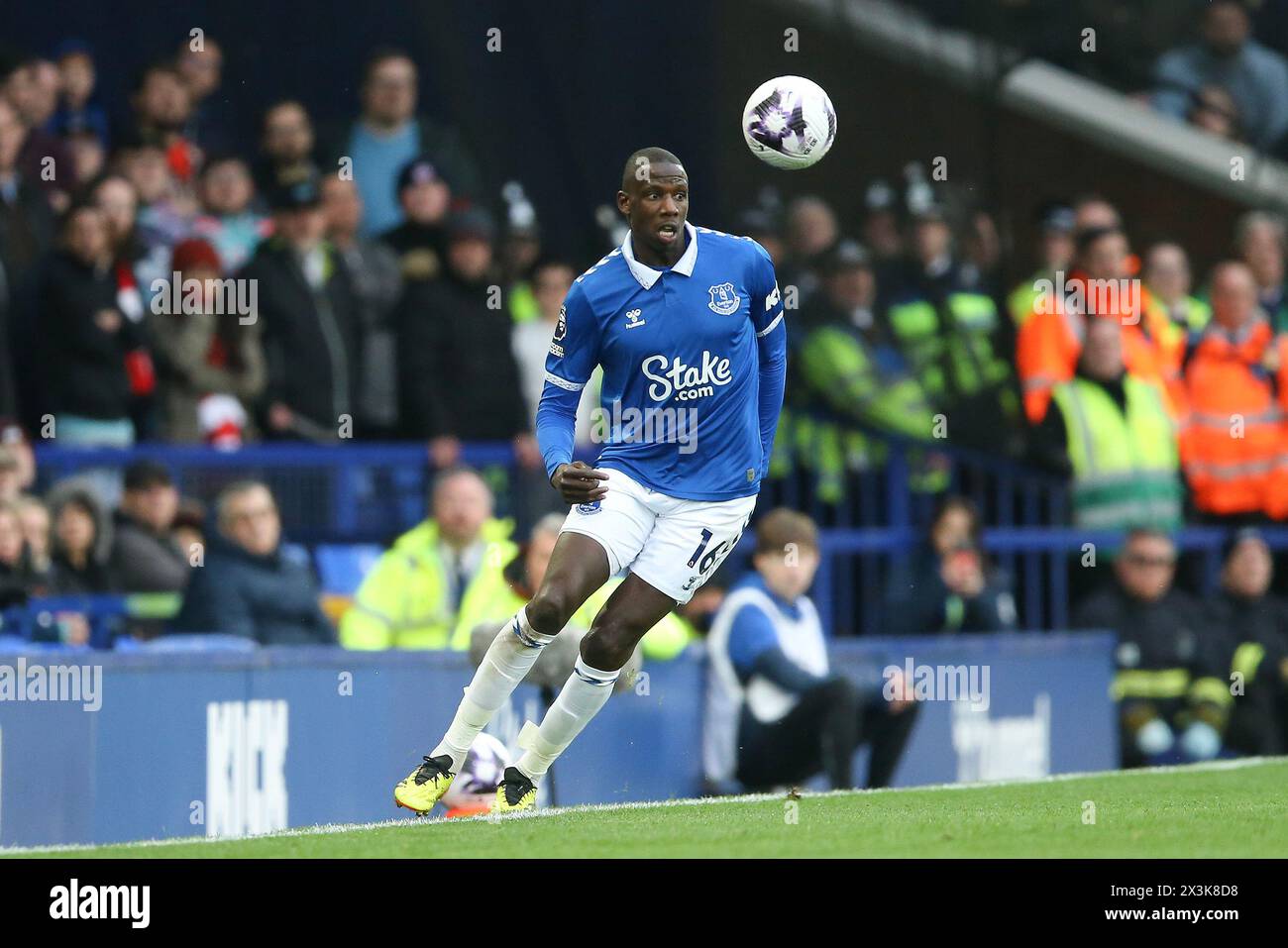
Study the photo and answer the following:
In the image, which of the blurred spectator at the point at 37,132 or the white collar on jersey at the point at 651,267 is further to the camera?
the blurred spectator at the point at 37,132

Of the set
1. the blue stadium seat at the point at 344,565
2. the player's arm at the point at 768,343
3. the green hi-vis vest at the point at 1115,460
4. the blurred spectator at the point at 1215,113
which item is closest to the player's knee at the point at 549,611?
the player's arm at the point at 768,343

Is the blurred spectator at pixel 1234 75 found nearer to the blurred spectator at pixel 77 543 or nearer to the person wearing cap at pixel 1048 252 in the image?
the person wearing cap at pixel 1048 252

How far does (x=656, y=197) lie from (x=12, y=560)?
3875 millimetres

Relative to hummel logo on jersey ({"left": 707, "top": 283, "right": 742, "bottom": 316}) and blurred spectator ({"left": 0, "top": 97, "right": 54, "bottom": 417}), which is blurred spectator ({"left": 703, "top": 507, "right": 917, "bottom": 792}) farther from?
blurred spectator ({"left": 0, "top": 97, "right": 54, "bottom": 417})

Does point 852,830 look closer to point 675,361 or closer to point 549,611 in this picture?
point 549,611

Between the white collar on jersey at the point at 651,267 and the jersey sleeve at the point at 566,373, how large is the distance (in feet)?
0.66

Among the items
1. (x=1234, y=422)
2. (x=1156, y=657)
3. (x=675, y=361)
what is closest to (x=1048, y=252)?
(x=1234, y=422)

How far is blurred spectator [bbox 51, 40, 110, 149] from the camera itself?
42.2 ft

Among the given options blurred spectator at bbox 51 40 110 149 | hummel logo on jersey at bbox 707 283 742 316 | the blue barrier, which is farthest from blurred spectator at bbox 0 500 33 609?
hummel logo on jersey at bbox 707 283 742 316

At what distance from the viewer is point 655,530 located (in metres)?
8.72

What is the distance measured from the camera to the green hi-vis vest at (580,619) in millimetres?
11195

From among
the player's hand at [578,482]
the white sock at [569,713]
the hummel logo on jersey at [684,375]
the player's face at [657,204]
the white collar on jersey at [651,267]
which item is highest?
the player's face at [657,204]

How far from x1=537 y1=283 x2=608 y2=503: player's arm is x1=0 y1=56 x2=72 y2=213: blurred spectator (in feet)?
14.9
